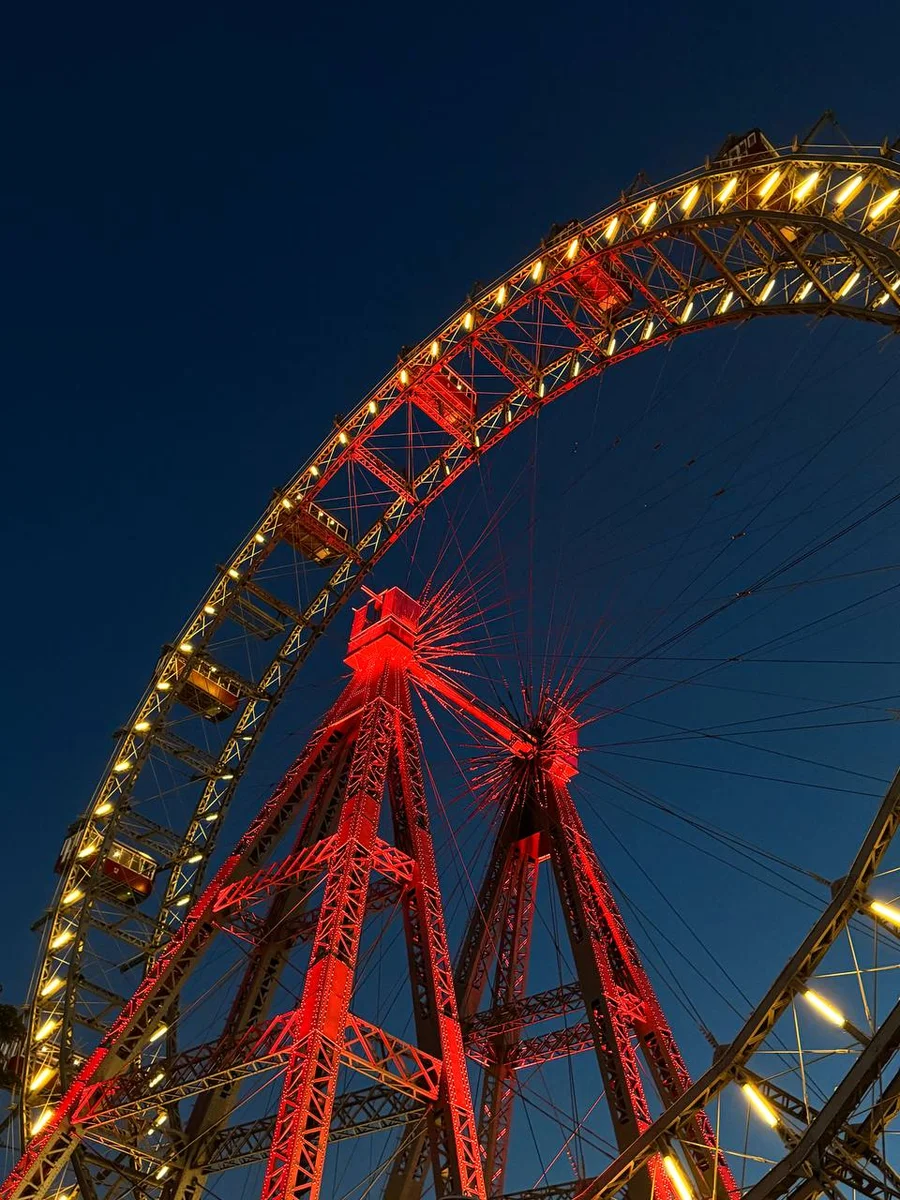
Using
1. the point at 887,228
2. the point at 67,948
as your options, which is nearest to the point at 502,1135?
the point at 67,948

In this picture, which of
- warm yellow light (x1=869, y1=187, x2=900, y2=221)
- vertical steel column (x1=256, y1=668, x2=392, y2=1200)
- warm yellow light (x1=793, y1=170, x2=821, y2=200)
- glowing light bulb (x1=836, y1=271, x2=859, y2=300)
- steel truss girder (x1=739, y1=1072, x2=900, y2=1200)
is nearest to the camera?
steel truss girder (x1=739, y1=1072, x2=900, y2=1200)

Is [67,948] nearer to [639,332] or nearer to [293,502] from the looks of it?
[293,502]

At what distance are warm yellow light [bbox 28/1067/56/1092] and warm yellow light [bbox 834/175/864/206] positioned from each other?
2452cm

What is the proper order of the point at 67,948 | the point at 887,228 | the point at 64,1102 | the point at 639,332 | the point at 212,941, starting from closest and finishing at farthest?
the point at 887,228, the point at 64,1102, the point at 212,941, the point at 639,332, the point at 67,948

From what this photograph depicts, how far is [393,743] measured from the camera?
21.1m

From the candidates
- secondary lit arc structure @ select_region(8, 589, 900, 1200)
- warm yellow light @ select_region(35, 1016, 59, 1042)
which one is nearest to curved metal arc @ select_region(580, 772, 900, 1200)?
secondary lit arc structure @ select_region(8, 589, 900, 1200)

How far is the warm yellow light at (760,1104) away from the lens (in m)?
12.2

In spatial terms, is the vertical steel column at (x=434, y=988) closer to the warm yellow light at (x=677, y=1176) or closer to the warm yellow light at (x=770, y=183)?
the warm yellow light at (x=677, y=1176)

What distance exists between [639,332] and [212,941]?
1610 cm

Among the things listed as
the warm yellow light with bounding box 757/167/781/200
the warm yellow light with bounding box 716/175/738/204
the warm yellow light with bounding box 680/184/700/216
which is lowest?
the warm yellow light with bounding box 757/167/781/200

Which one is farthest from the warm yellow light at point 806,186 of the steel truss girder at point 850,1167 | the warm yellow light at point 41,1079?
the warm yellow light at point 41,1079

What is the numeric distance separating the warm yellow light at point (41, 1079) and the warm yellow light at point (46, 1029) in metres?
0.76

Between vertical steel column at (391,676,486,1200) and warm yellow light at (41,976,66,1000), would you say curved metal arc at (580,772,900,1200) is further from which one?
warm yellow light at (41,976,66,1000)

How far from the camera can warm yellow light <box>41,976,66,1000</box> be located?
25.7 meters
